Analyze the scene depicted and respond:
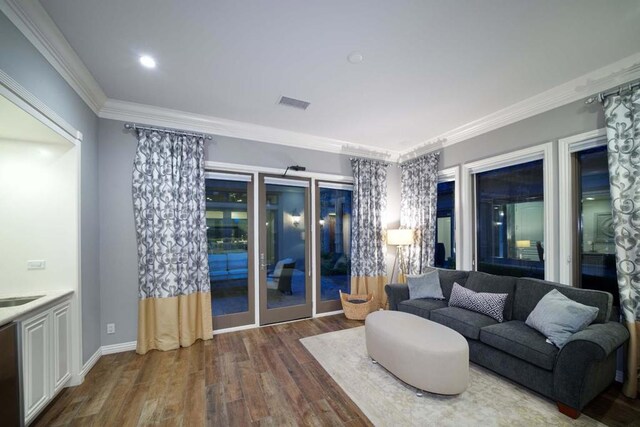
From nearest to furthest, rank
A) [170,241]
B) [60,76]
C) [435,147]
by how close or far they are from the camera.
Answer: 1. [60,76]
2. [170,241]
3. [435,147]

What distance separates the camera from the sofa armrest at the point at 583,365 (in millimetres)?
1897

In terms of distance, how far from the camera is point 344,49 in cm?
218

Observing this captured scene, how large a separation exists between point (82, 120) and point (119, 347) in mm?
2626

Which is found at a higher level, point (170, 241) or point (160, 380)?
point (170, 241)

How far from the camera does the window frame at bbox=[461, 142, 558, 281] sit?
2.93 metres

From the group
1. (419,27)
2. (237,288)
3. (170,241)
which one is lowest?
(237,288)

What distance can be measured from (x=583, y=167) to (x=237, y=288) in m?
4.58

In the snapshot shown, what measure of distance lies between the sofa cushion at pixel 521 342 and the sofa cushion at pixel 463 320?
0.08 m

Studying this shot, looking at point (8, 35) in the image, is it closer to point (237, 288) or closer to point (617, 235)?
point (237, 288)

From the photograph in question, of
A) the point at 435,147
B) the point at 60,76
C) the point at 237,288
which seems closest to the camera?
the point at 60,76

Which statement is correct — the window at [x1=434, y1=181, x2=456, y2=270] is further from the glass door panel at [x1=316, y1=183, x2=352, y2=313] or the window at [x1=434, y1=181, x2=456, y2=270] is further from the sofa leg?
the sofa leg

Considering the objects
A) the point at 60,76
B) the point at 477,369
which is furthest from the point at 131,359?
the point at 477,369

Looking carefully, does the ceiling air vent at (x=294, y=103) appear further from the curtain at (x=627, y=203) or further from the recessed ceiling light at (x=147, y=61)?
the curtain at (x=627, y=203)

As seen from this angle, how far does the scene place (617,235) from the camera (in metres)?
2.36
